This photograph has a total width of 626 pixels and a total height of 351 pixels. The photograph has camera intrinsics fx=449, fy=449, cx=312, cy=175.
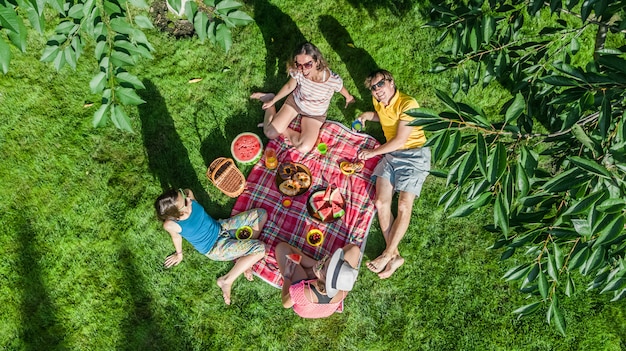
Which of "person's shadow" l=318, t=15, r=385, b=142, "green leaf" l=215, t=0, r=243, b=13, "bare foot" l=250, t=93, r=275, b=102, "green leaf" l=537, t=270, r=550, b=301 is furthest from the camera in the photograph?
"person's shadow" l=318, t=15, r=385, b=142

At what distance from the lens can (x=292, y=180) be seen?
5383 millimetres

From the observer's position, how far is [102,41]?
8.36ft

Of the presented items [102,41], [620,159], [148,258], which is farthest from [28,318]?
[620,159]

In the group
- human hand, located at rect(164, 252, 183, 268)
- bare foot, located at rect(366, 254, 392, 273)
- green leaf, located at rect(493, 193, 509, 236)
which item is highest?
green leaf, located at rect(493, 193, 509, 236)

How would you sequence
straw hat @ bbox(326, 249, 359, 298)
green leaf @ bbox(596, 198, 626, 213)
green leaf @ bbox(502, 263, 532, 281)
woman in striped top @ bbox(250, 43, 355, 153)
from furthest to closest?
woman in striped top @ bbox(250, 43, 355, 153), straw hat @ bbox(326, 249, 359, 298), green leaf @ bbox(502, 263, 532, 281), green leaf @ bbox(596, 198, 626, 213)

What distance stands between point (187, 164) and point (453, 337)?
3905 millimetres

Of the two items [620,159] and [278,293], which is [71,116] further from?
[620,159]

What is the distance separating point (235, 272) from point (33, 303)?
2.42 m

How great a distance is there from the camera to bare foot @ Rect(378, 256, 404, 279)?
5406 millimetres

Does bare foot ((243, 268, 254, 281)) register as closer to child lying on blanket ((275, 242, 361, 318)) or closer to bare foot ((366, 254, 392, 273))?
child lying on blanket ((275, 242, 361, 318))

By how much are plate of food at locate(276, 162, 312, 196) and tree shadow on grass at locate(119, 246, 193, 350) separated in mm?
1949

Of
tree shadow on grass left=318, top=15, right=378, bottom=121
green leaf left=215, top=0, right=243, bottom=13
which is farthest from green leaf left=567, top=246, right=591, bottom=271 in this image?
tree shadow on grass left=318, top=15, right=378, bottom=121

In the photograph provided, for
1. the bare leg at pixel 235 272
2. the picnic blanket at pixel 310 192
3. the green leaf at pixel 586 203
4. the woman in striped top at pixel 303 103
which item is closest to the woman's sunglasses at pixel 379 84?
the woman in striped top at pixel 303 103

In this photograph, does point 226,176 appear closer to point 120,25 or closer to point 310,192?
point 310,192
